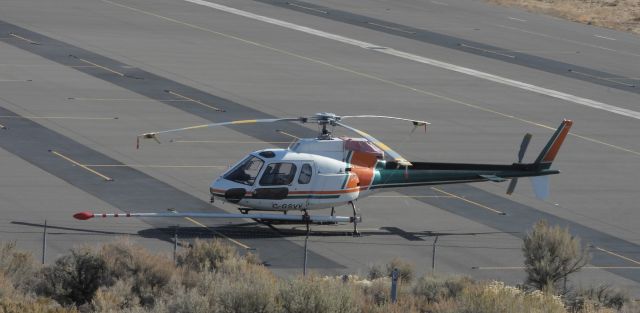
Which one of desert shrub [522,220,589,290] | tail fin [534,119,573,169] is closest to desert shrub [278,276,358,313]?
desert shrub [522,220,589,290]

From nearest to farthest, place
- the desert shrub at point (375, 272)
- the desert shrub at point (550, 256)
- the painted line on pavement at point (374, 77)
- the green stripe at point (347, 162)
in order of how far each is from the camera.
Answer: the desert shrub at point (375, 272), the desert shrub at point (550, 256), the green stripe at point (347, 162), the painted line on pavement at point (374, 77)

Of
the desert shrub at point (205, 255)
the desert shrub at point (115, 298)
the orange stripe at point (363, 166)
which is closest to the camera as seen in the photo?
the desert shrub at point (115, 298)

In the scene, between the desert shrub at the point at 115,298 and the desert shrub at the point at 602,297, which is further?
the desert shrub at the point at 602,297

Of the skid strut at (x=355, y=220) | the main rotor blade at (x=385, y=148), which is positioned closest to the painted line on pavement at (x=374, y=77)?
the skid strut at (x=355, y=220)

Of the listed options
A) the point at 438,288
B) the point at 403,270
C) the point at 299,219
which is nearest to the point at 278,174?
the point at 299,219

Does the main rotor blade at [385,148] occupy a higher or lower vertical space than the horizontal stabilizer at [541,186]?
higher

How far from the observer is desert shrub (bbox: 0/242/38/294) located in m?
23.8

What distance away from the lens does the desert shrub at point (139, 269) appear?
23.6 meters

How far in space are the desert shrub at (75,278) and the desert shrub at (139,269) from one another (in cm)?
28

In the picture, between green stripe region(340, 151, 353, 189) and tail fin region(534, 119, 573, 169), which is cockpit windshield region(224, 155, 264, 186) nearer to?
green stripe region(340, 151, 353, 189)

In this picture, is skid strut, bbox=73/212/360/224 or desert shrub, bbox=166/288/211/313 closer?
desert shrub, bbox=166/288/211/313

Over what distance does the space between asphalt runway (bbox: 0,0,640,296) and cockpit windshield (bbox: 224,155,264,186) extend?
138 cm

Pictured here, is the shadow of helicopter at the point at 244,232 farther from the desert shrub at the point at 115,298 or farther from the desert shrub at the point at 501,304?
the desert shrub at the point at 501,304

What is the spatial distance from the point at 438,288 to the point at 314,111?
27.6 m
